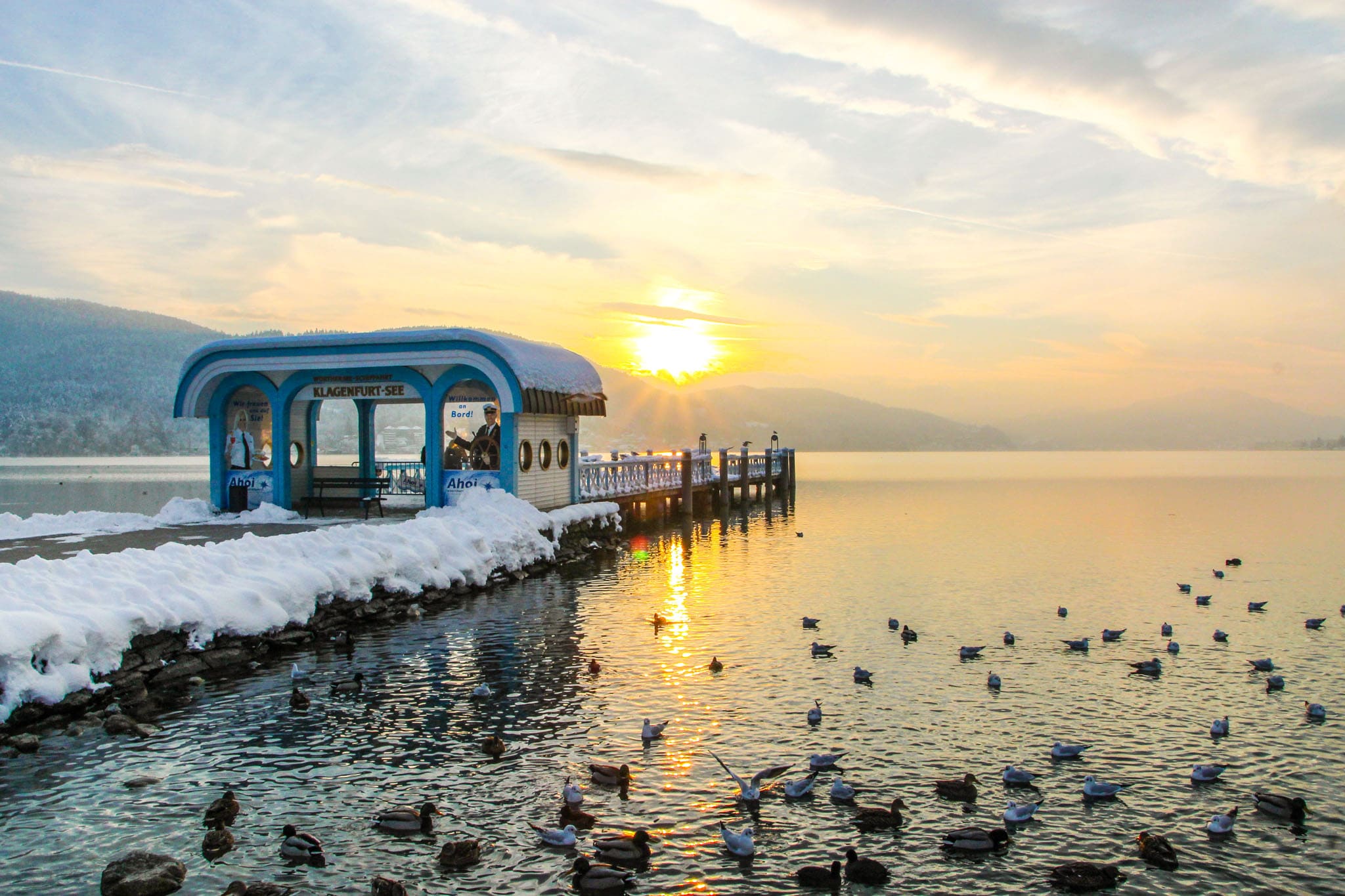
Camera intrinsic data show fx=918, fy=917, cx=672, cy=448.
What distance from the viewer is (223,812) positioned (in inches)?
417

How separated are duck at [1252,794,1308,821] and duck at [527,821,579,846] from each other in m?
8.39

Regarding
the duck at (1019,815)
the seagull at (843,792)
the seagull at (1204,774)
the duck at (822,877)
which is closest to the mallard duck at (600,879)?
the duck at (822,877)

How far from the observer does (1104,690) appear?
16906 mm

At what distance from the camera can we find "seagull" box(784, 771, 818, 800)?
37.9ft

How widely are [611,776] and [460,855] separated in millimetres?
2646

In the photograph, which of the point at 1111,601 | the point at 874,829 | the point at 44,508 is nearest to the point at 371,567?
the point at 874,829

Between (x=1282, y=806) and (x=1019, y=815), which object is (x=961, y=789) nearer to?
(x=1019, y=815)

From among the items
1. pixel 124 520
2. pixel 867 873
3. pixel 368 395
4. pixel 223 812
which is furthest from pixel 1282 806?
pixel 124 520

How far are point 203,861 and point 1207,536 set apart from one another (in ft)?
171

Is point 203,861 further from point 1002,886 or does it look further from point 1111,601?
point 1111,601

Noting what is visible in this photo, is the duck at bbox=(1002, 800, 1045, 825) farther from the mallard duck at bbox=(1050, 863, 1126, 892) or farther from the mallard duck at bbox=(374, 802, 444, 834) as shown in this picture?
the mallard duck at bbox=(374, 802, 444, 834)

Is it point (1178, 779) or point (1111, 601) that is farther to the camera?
point (1111, 601)

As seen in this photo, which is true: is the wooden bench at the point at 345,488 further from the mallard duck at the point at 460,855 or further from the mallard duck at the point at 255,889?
the mallard duck at the point at 255,889

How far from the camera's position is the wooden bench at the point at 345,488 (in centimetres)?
3200
